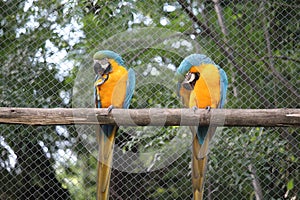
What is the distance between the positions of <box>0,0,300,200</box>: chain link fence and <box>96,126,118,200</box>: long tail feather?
11.1 inches

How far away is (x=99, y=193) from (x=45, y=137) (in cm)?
77

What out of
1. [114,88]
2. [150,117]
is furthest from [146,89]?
[150,117]

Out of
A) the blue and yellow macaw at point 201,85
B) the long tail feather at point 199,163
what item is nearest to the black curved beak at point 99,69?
the blue and yellow macaw at point 201,85

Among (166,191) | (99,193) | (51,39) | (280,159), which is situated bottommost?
(280,159)

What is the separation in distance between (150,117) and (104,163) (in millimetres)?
226

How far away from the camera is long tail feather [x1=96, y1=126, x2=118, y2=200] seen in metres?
1.49

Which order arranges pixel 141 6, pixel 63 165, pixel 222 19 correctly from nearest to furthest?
pixel 63 165 → pixel 141 6 → pixel 222 19

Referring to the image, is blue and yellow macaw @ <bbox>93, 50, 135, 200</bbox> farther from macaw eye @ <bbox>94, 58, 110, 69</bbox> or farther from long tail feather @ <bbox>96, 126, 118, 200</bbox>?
long tail feather @ <bbox>96, 126, 118, 200</bbox>

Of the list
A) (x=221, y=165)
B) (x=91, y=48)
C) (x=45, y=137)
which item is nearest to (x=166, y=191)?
(x=221, y=165)

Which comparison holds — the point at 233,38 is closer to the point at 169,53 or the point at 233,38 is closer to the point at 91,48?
the point at 169,53

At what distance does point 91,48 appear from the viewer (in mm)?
2260

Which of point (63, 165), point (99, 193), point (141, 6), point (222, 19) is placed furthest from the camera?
point (222, 19)

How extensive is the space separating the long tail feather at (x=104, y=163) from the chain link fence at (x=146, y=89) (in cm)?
28

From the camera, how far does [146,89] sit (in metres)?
2.09
